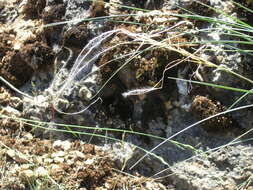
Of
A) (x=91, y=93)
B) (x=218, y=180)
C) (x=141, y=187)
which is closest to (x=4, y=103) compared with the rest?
(x=91, y=93)

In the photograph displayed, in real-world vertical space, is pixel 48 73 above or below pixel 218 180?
above

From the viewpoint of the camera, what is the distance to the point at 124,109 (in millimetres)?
2053

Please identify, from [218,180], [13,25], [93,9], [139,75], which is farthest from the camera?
[13,25]

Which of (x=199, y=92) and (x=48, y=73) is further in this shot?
(x=48, y=73)

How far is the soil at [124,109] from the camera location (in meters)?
1.88

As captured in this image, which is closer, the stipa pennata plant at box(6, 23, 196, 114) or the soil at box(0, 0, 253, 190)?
the soil at box(0, 0, 253, 190)

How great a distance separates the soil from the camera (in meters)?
1.88

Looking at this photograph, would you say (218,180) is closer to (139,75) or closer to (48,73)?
(139,75)

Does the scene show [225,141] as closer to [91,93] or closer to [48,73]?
[91,93]

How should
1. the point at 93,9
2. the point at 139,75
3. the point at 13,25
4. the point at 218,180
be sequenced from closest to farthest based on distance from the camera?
the point at 218,180
the point at 139,75
the point at 93,9
the point at 13,25

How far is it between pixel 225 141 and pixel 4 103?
3.68 ft

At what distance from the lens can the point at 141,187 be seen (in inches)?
76.4

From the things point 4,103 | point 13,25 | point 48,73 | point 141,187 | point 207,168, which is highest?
point 13,25

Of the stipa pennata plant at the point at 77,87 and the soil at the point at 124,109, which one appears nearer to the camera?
the soil at the point at 124,109
